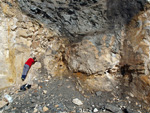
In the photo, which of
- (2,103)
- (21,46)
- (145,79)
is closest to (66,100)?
(2,103)

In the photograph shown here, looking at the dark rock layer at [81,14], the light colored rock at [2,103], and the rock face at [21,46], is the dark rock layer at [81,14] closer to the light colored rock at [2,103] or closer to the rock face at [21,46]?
the rock face at [21,46]

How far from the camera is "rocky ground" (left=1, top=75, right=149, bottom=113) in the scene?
277 centimetres

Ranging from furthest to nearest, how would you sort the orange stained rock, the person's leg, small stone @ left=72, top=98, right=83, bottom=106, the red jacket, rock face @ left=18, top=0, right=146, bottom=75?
the red jacket < the person's leg < rock face @ left=18, top=0, right=146, bottom=75 < small stone @ left=72, top=98, right=83, bottom=106 < the orange stained rock

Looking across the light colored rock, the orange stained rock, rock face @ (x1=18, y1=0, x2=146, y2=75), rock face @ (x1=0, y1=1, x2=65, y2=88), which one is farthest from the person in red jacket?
the orange stained rock

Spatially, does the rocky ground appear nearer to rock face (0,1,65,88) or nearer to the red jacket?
rock face (0,1,65,88)

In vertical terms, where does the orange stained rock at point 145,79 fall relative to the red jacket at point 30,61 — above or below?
below

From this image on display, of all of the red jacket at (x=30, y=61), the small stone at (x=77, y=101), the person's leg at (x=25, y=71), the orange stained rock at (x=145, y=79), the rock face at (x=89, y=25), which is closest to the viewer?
the orange stained rock at (x=145, y=79)

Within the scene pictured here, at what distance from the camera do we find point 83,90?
334 cm

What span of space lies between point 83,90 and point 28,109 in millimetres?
1427

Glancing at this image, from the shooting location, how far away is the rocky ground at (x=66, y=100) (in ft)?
9.10

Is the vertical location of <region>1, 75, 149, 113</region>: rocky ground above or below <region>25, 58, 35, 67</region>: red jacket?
below

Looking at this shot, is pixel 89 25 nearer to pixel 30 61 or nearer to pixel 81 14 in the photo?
pixel 81 14

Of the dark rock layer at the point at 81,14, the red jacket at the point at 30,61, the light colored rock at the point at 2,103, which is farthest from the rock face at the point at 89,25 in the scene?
the light colored rock at the point at 2,103

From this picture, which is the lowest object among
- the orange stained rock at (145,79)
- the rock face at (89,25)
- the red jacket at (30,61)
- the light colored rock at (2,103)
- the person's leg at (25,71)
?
the light colored rock at (2,103)
